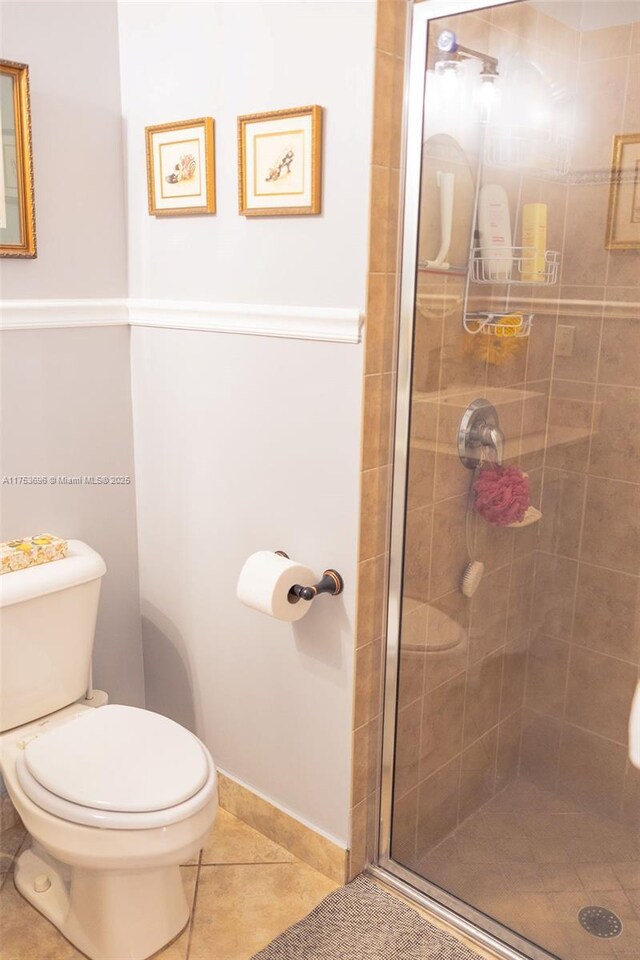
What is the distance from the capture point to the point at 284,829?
2203 mm

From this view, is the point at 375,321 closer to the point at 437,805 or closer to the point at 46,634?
the point at 46,634

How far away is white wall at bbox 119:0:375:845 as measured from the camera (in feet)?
5.86

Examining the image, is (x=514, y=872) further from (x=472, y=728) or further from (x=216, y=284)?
(x=216, y=284)

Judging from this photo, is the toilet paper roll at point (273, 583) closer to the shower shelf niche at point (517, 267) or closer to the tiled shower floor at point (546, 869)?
the tiled shower floor at point (546, 869)

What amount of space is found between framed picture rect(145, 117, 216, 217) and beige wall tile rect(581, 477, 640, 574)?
1.09 m

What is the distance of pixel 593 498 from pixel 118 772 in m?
1.11

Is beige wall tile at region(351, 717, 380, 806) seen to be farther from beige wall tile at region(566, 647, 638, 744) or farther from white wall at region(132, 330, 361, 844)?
beige wall tile at region(566, 647, 638, 744)

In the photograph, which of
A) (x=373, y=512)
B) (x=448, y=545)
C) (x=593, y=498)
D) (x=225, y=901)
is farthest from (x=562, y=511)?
(x=225, y=901)

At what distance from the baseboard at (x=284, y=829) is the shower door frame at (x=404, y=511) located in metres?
0.11

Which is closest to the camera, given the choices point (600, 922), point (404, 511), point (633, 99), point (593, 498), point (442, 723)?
point (633, 99)

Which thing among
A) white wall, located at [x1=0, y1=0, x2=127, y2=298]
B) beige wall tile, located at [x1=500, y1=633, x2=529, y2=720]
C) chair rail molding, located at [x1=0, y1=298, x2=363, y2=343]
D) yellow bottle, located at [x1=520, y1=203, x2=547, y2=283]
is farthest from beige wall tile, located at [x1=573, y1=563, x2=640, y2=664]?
white wall, located at [x1=0, y1=0, x2=127, y2=298]

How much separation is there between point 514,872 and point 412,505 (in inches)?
34.2

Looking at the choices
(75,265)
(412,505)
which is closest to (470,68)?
(412,505)

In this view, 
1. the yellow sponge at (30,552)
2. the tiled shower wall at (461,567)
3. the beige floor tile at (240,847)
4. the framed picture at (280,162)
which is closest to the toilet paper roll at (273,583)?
the tiled shower wall at (461,567)
